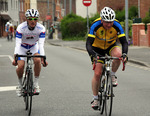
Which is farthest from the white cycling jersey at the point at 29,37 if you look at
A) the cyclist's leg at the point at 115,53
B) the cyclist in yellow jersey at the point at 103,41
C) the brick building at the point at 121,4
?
the brick building at the point at 121,4

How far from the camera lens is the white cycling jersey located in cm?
775

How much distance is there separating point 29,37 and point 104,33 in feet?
5.05

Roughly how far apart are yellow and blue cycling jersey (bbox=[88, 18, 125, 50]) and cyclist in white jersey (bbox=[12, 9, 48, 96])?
1049 mm

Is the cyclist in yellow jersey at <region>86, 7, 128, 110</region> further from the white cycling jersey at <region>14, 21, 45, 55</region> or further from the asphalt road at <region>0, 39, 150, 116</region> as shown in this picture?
the white cycling jersey at <region>14, 21, 45, 55</region>

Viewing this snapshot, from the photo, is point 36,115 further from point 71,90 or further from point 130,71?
point 130,71

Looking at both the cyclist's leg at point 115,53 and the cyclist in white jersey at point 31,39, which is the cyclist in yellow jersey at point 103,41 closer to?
the cyclist's leg at point 115,53

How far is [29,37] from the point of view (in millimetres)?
7914

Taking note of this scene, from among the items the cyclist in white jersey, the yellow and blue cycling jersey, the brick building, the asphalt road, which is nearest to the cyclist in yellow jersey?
the yellow and blue cycling jersey

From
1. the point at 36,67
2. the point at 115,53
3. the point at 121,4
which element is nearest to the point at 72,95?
the point at 36,67

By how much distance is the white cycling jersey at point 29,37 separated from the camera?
305 inches

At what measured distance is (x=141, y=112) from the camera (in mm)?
7426

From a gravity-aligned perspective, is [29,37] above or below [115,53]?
above

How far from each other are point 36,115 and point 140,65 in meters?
9.73

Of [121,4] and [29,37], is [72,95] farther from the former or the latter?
[121,4]
